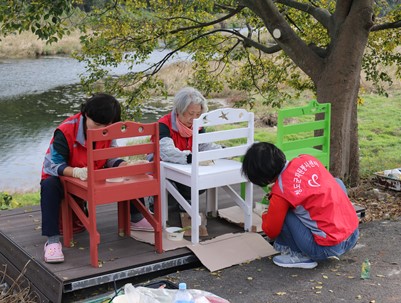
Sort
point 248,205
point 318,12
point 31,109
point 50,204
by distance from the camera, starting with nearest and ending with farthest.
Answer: point 50,204, point 248,205, point 318,12, point 31,109

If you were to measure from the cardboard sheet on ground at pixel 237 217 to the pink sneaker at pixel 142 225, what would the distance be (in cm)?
64

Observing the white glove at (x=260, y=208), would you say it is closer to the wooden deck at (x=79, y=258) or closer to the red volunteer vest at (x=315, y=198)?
the wooden deck at (x=79, y=258)

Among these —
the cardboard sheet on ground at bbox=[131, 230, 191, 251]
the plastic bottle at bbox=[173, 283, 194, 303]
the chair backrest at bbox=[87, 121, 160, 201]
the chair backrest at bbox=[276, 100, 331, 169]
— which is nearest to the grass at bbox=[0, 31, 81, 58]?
the chair backrest at bbox=[276, 100, 331, 169]

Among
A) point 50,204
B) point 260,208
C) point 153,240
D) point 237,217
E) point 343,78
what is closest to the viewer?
point 50,204

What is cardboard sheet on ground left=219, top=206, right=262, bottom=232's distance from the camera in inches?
174

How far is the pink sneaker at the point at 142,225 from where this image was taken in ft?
14.2

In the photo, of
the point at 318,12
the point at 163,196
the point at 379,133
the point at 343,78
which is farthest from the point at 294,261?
the point at 379,133

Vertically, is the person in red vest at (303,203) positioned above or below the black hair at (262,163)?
below

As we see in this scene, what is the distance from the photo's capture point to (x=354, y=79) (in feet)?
19.2

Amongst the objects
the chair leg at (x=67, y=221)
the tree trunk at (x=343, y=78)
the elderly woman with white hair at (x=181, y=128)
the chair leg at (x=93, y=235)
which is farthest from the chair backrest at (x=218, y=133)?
the tree trunk at (x=343, y=78)

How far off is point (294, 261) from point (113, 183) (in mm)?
1313

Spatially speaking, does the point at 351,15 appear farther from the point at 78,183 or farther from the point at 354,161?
the point at 78,183

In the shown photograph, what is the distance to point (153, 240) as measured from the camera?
4121 mm

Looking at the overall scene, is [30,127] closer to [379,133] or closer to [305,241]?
[379,133]
